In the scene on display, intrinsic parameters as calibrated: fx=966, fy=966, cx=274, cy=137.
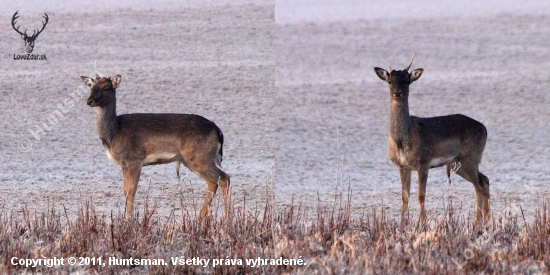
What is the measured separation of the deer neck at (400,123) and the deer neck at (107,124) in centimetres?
276

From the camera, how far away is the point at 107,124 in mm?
9688

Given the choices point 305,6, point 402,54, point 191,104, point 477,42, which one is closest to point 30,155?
point 191,104

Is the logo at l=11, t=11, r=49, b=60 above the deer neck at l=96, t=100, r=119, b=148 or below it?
above

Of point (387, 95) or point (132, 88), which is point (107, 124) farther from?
point (387, 95)

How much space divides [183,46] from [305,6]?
307 inches

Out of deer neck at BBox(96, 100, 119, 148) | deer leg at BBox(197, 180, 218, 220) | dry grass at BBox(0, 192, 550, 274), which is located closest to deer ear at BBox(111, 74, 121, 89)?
deer neck at BBox(96, 100, 119, 148)

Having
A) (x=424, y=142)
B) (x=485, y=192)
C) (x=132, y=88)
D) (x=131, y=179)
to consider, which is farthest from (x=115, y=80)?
(x=132, y=88)

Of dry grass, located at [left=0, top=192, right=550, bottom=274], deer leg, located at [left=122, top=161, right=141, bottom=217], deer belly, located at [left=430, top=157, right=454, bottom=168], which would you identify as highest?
deer belly, located at [left=430, top=157, right=454, bottom=168]

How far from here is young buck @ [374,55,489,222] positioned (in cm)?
939

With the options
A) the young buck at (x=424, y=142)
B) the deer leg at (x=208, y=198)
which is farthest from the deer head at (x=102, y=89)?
the young buck at (x=424, y=142)

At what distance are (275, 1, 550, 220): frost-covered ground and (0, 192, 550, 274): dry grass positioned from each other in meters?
0.58

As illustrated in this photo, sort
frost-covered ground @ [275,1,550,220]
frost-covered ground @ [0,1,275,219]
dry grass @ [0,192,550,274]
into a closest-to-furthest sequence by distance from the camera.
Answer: dry grass @ [0,192,550,274], frost-covered ground @ [0,1,275,219], frost-covered ground @ [275,1,550,220]

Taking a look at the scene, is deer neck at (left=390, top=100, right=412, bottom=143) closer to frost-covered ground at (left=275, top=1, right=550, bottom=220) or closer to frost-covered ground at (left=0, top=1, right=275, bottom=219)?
frost-covered ground at (left=275, top=1, right=550, bottom=220)

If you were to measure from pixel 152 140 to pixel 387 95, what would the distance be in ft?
25.8
